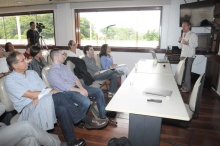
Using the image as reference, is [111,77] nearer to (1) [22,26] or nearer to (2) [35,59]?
(2) [35,59]

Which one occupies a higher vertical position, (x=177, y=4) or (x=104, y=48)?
(x=177, y=4)

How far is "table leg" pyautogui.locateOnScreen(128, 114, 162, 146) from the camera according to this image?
1.72 metres

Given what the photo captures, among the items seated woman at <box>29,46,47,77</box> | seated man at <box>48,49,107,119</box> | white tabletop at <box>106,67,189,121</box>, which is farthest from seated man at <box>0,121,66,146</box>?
seated woman at <box>29,46,47,77</box>

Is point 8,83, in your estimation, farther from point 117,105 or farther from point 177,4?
point 177,4

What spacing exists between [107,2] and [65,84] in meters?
3.85

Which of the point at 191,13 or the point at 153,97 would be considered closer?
the point at 153,97

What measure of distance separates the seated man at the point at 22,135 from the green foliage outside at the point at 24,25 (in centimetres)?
528

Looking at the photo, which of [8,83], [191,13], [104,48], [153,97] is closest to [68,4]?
[104,48]

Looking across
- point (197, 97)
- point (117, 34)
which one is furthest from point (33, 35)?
point (197, 97)

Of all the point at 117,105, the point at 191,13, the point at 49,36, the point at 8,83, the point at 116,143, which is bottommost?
the point at 116,143

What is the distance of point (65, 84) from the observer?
245 centimetres

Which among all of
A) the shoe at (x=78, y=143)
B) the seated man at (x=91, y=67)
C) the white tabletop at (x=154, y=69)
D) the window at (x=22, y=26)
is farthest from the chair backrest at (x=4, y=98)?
the window at (x=22, y=26)

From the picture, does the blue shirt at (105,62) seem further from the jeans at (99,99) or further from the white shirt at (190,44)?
the white shirt at (190,44)

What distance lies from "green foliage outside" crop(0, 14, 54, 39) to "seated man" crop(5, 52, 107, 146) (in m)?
4.60
